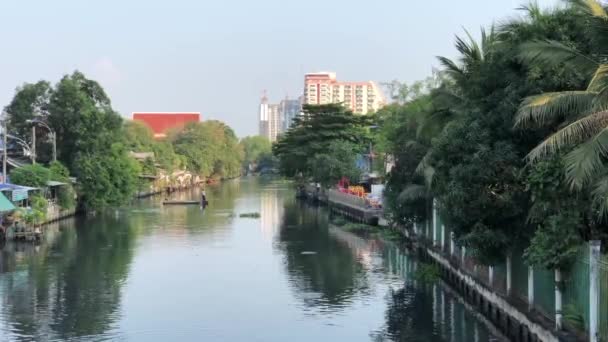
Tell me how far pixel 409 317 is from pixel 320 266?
902cm

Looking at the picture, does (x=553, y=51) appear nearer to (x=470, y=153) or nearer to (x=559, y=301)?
(x=470, y=153)

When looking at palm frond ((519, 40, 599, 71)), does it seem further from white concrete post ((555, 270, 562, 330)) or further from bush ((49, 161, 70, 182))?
bush ((49, 161, 70, 182))

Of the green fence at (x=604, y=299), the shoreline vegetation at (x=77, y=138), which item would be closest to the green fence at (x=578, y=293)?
the green fence at (x=604, y=299)

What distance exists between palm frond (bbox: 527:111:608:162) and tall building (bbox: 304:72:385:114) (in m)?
154

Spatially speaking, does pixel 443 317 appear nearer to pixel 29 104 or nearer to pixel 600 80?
pixel 600 80

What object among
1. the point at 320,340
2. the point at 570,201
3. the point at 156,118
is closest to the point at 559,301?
the point at 570,201

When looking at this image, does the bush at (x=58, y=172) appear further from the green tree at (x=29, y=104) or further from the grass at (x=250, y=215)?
the grass at (x=250, y=215)

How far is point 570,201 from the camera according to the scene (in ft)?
41.2

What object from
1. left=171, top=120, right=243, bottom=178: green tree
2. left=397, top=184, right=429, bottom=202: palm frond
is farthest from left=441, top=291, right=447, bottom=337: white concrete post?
left=171, top=120, right=243, bottom=178: green tree

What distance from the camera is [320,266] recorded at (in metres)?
27.7

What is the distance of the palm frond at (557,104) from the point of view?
1321cm

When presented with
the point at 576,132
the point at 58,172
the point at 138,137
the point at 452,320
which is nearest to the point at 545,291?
the point at 576,132

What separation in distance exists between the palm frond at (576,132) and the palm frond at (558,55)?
1.61 m

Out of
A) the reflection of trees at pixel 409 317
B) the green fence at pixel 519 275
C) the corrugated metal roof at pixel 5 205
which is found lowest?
the reflection of trees at pixel 409 317
